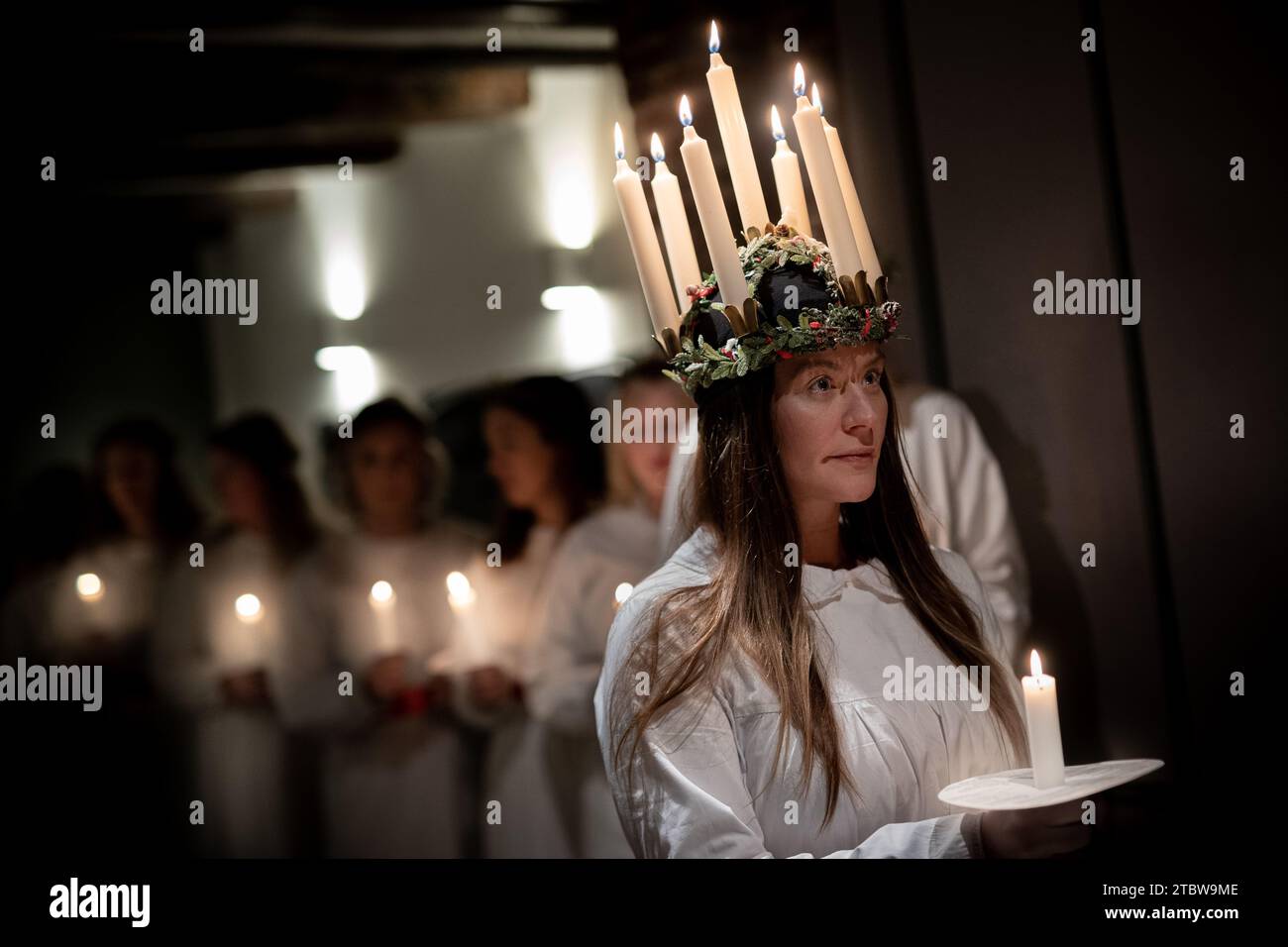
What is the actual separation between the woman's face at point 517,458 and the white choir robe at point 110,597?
102 centimetres

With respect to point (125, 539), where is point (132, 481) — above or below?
above

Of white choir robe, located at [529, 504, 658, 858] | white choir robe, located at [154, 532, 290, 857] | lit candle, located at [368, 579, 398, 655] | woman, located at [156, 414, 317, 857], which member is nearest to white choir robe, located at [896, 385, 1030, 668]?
white choir robe, located at [529, 504, 658, 858]

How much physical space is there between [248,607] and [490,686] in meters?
0.73

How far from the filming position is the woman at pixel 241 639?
379cm

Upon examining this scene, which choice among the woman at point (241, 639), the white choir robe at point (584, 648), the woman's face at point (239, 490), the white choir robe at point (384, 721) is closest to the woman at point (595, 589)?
the white choir robe at point (584, 648)

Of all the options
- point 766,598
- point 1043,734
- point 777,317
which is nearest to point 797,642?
point 766,598

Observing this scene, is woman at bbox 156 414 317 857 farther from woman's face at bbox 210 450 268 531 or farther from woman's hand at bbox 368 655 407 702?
woman's hand at bbox 368 655 407 702

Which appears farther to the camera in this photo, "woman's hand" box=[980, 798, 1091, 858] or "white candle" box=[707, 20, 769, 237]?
A: "white candle" box=[707, 20, 769, 237]

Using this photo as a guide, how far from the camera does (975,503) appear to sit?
3621 millimetres

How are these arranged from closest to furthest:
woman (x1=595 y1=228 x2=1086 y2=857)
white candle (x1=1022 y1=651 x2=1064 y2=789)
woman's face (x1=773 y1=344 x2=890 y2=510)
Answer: white candle (x1=1022 y1=651 x2=1064 y2=789), woman (x1=595 y1=228 x2=1086 y2=857), woman's face (x1=773 y1=344 x2=890 y2=510)

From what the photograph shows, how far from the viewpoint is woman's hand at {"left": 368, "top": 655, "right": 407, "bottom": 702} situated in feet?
12.4

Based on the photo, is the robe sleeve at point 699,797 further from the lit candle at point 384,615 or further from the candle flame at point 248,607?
the candle flame at point 248,607

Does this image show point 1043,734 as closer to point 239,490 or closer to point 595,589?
point 595,589
